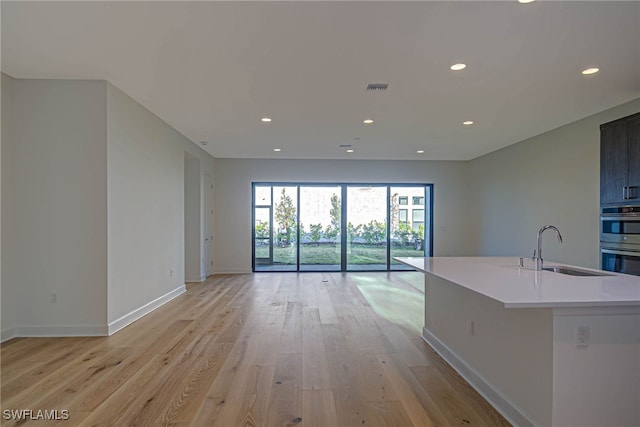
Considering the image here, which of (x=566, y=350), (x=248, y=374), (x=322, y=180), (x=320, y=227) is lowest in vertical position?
(x=248, y=374)

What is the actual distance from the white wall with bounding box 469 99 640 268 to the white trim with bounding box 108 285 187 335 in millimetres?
6265

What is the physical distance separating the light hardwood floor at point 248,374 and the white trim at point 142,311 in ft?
0.35

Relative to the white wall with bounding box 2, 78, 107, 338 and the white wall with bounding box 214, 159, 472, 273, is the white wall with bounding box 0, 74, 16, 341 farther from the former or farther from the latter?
the white wall with bounding box 214, 159, 472, 273

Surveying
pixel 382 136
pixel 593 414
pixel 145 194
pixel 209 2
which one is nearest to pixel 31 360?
pixel 145 194

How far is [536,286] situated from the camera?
2.12 meters

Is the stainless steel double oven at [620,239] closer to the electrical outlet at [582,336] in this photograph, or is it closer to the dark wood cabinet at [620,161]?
the dark wood cabinet at [620,161]

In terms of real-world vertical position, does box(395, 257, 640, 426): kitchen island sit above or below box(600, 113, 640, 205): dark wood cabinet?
below

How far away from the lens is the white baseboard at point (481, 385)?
2.09 metres

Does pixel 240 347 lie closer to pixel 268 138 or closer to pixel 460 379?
pixel 460 379

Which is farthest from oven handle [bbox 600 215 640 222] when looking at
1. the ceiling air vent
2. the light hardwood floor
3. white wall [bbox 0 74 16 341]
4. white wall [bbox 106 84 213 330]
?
white wall [bbox 0 74 16 341]

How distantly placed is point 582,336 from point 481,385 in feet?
3.08

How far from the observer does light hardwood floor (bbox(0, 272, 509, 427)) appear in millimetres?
2227

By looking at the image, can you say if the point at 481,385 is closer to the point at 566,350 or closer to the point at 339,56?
the point at 566,350

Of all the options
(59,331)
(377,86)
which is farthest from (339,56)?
(59,331)
